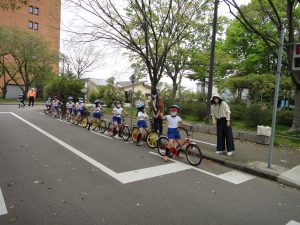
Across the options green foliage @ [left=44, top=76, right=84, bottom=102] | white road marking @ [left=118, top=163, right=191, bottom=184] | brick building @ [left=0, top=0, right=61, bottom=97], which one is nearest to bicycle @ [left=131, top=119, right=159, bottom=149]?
white road marking @ [left=118, top=163, right=191, bottom=184]

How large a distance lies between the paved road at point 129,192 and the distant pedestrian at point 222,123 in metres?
1.03

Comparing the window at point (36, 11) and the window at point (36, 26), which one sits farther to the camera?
the window at point (36, 26)

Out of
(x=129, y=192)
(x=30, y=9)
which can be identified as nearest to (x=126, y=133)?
(x=129, y=192)

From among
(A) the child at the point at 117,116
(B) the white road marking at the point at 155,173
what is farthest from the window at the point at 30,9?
(B) the white road marking at the point at 155,173

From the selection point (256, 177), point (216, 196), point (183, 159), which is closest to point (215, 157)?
point (183, 159)

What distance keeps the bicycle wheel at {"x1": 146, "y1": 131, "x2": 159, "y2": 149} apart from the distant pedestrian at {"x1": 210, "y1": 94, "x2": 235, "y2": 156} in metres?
2.07

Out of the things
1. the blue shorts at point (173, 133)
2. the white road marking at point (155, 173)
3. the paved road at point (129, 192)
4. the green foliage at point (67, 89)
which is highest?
the green foliage at point (67, 89)

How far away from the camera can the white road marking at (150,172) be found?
548cm

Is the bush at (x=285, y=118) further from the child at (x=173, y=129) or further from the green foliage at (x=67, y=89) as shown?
the green foliage at (x=67, y=89)

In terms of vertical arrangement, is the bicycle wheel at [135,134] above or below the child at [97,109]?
below

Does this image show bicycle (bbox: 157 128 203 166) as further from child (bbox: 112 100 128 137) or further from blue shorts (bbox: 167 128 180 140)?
child (bbox: 112 100 128 137)

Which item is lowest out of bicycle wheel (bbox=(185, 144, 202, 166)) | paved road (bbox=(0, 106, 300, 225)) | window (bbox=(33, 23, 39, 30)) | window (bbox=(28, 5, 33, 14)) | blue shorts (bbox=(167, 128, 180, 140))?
paved road (bbox=(0, 106, 300, 225))

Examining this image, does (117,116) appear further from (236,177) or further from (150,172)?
(236,177)

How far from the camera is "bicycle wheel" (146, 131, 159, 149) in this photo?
8742 mm
